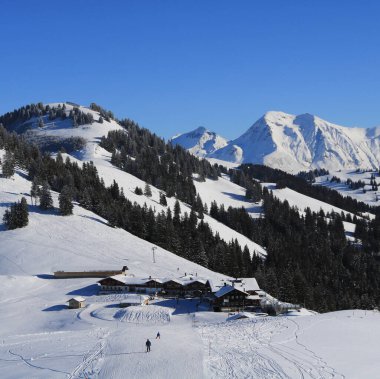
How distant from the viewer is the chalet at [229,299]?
79562 millimetres

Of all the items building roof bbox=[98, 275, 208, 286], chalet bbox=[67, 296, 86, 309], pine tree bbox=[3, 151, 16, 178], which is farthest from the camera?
pine tree bbox=[3, 151, 16, 178]

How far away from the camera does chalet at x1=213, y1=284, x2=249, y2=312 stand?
261 feet

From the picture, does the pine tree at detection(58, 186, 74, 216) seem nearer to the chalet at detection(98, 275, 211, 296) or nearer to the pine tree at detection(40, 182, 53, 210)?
the pine tree at detection(40, 182, 53, 210)

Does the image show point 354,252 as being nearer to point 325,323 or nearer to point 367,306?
point 367,306

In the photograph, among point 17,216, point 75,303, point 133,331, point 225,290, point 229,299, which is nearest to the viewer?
point 133,331

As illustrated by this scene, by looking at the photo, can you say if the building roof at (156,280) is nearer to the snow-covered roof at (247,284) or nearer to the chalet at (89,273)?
the chalet at (89,273)

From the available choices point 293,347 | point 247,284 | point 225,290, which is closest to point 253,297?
point 247,284

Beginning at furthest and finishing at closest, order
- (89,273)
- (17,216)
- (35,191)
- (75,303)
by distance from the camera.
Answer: (35,191), (17,216), (89,273), (75,303)

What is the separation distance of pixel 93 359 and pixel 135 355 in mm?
4139

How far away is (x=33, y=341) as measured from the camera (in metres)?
57.0

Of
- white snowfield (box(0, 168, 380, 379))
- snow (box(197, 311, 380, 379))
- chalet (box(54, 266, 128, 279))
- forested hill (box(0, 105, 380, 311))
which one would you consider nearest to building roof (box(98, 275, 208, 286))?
chalet (box(54, 266, 128, 279))

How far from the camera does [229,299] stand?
8019cm

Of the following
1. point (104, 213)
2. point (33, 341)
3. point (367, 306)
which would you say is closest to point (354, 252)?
point (367, 306)

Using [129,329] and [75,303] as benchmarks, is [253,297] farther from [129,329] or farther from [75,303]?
[75,303]
